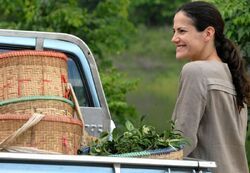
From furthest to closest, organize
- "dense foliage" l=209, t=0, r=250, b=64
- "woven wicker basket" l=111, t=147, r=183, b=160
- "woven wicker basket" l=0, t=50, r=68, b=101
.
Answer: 1. "dense foliage" l=209, t=0, r=250, b=64
2. "woven wicker basket" l=0, t=50, r=68, b=101
3. "woven wicker basket" l=111, t=147, r=183, b=160

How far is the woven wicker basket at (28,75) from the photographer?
15.9 feet

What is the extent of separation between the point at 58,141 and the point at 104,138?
0.23 metres

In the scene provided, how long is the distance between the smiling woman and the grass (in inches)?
668

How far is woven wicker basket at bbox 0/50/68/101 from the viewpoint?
4.85 m

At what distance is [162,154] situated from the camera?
176 inches

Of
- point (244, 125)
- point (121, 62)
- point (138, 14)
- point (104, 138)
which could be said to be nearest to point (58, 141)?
point (104, 138)

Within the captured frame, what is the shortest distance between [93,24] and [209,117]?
699cm

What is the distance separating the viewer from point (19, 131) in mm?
4516

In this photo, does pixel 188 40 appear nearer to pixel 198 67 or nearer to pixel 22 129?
pixel 198 67

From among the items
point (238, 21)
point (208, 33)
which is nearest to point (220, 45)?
point (208, 33)

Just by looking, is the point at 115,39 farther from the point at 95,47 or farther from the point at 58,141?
the point at 58,141

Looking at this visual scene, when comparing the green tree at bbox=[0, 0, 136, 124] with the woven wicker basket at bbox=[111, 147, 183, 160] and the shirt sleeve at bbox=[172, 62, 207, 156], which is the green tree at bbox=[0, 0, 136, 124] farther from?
the woven wicker basket at bbox=[111, 147, 183, 160]

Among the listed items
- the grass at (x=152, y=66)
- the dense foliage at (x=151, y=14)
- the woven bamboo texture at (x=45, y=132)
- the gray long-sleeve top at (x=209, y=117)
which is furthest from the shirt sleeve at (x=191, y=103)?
the dense foliage at (x=151, y=14)

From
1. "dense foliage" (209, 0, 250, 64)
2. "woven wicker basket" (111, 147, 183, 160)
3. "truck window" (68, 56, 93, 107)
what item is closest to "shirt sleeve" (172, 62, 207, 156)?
"woven wicker basket" (111, 147, 183, 160)
